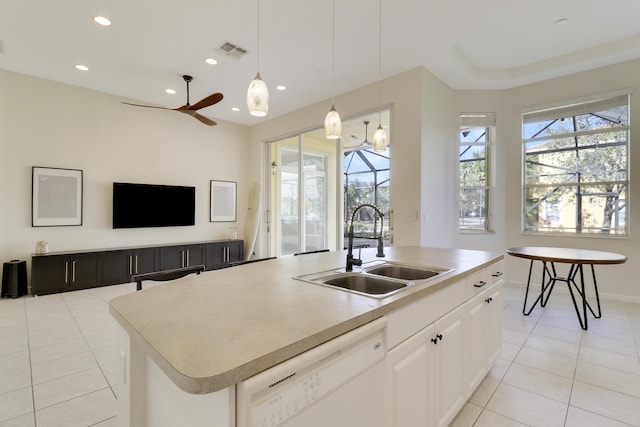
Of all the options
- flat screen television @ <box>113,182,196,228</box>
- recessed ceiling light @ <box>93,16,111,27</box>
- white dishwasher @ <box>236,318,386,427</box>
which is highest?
recessed ceiling light @ <box>93,16,111,27</box>

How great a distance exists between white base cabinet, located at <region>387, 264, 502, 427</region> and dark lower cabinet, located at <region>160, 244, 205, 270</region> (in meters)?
4.96

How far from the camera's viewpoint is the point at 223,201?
6426 mm

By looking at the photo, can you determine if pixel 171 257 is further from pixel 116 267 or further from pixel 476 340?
pixel 476 340

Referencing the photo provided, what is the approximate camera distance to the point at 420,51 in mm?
3658

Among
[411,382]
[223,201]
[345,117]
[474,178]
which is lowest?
[411,382]

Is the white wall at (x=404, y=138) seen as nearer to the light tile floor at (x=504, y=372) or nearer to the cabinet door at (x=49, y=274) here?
the light tile floor at (x=504, y=372)

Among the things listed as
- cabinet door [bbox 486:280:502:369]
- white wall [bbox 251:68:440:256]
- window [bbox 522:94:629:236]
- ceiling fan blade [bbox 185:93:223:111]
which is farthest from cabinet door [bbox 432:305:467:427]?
window [bbox 522:94:629:236]

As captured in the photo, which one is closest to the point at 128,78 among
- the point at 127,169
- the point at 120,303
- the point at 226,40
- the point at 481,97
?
the point at 127,169

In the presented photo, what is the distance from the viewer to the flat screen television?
198 inches

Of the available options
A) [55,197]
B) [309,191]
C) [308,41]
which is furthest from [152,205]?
[308,41]

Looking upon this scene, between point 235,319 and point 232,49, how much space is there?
144 inches

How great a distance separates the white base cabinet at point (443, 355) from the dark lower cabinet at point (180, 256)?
16.3ft

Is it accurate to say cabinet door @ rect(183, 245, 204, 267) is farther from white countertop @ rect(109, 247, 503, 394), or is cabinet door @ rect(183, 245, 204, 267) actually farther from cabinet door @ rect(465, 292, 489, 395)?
cabinet door @ rect(465, 292, 489, 395)

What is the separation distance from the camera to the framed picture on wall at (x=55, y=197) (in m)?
4.32
